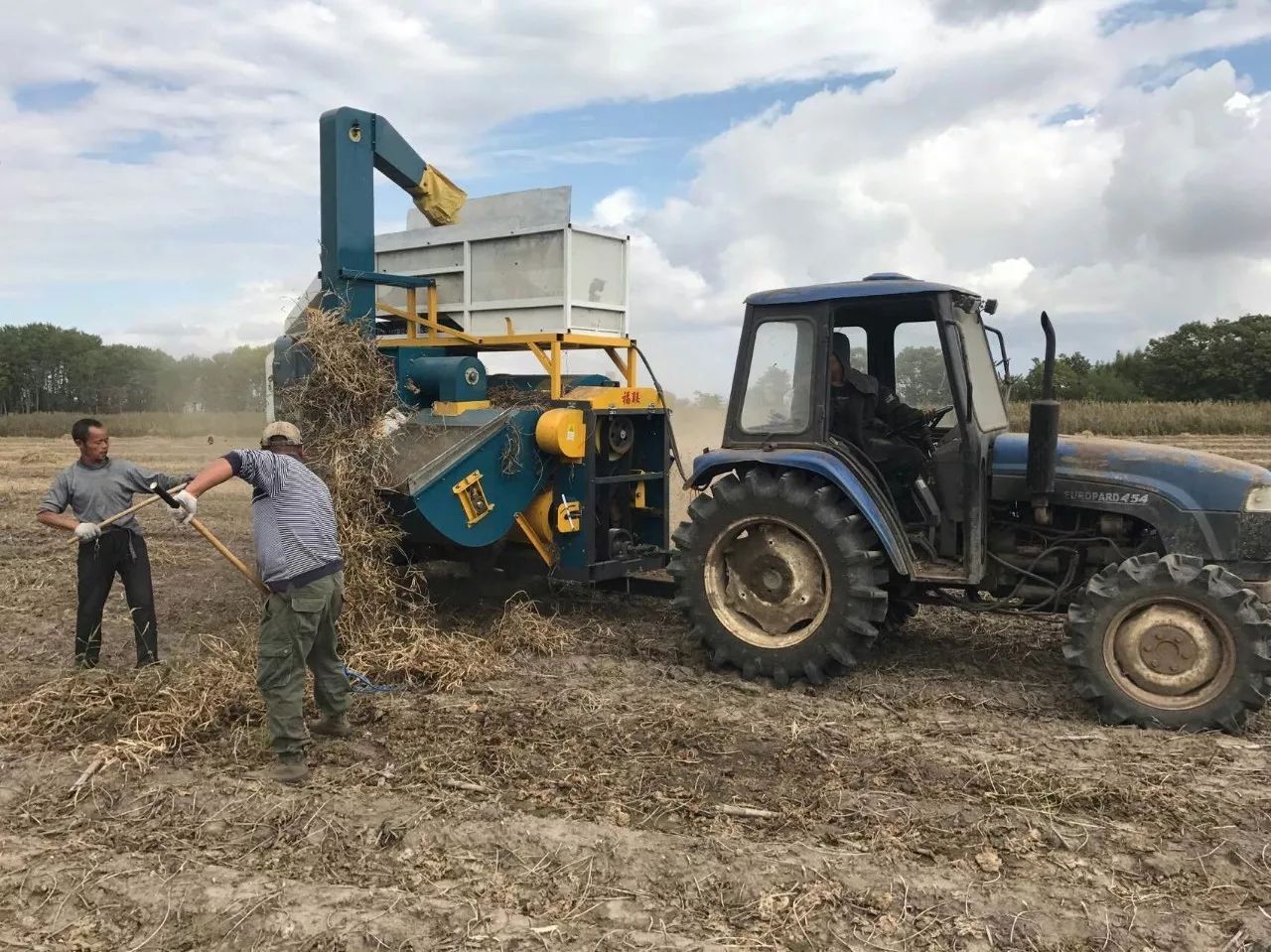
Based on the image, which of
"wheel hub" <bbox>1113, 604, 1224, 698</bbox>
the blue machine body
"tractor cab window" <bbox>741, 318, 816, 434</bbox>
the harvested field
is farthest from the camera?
the blue machine body

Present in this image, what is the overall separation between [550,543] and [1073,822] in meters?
4.02

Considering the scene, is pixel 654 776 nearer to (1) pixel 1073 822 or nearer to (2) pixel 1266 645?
(1) pixel 1073 822

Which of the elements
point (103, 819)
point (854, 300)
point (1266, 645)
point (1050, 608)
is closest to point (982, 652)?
point (1050, 608)

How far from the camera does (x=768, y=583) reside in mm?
5762

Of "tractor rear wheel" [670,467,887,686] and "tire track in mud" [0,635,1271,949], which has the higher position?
"tractor rear wheel" [670,467,887,686]

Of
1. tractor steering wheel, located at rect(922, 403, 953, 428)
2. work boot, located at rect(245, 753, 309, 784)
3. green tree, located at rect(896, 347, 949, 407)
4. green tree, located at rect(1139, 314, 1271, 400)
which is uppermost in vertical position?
green tree, located at rect(1139, 314, 1271, 400)

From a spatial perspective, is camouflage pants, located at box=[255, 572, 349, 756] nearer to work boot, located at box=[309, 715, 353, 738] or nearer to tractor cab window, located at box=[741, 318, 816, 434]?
work boot, located at box=[309, 715, 353, 738]

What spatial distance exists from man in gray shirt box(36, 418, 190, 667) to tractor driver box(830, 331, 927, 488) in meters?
3.75

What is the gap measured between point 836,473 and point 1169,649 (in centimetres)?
178

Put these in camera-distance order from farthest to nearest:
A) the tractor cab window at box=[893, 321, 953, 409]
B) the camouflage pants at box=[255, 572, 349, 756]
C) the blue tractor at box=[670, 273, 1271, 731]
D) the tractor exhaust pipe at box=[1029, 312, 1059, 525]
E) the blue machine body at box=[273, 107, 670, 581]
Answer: the blue machine body at box=[273, 107, 670, 581], the tractor cab window at box=[893, 321, 953, 409], the tractor exhaust pipe at box=[1029, 312, 1059, 525], the blue tractor at box=[670, 273, 1271, 731], the camouflage pants at box=[255, 572, 349, 756]

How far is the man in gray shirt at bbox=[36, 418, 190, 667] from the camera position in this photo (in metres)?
5.79

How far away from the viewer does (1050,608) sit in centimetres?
550

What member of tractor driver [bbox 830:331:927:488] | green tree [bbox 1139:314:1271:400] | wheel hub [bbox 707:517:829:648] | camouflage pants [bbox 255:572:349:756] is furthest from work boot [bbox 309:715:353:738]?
green tree [bbox 1139:314:1271:400]

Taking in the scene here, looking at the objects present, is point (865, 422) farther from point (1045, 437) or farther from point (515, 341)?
point (515, 341)
